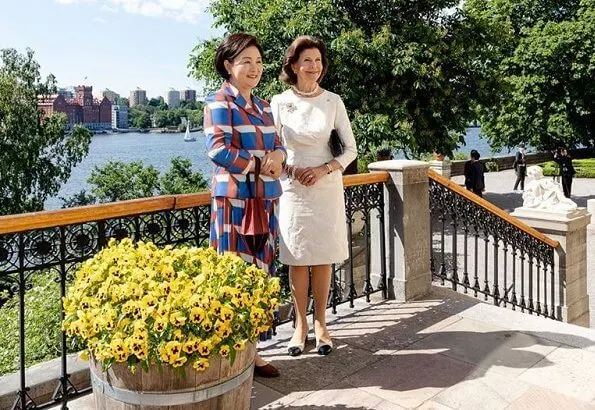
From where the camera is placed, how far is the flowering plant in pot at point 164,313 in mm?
1914

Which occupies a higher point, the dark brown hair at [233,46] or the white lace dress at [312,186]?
the dark brown hair at [233,46]

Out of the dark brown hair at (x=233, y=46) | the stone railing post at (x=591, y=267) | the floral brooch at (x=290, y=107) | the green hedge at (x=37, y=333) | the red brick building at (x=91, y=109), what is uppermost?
the red brick building at (x=91, y=109)

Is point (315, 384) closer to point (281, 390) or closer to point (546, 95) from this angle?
point (281, 390)

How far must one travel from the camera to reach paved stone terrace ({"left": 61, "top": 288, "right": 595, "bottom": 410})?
317 cm

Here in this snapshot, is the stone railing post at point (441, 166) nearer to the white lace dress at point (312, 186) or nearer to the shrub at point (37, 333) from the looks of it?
the shrub at point (37, 333)

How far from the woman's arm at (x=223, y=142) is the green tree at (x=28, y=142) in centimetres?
2405

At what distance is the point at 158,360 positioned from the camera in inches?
75.5

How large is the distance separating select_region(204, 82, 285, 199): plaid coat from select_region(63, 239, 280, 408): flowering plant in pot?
0.90 meters

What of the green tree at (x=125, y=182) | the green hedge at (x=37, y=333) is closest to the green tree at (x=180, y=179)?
the green tree at (x=125, y=182)

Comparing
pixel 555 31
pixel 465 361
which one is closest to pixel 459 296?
pixel 465 361

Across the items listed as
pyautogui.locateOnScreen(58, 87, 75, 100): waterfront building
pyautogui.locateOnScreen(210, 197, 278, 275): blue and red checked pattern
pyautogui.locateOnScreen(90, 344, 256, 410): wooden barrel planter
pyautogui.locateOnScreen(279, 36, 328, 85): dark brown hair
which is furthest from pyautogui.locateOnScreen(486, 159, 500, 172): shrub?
pyautogui.locateOnScreen(90, 344, 256, 410): wooden barrel planter

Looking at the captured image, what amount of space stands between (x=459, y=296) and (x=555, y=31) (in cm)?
2392

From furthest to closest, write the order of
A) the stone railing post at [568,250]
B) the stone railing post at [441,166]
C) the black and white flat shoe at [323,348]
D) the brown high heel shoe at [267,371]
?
the stone railing post at [441,166] < the stone railing post at [568,250] < the black and white flat shoe at [323,348] < the brown high heel shoe at [267,371]

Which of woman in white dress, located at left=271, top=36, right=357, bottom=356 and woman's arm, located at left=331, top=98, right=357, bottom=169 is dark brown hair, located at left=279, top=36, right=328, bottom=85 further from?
woman's arm, located at left=331, top=98, right=357, bottom=169
